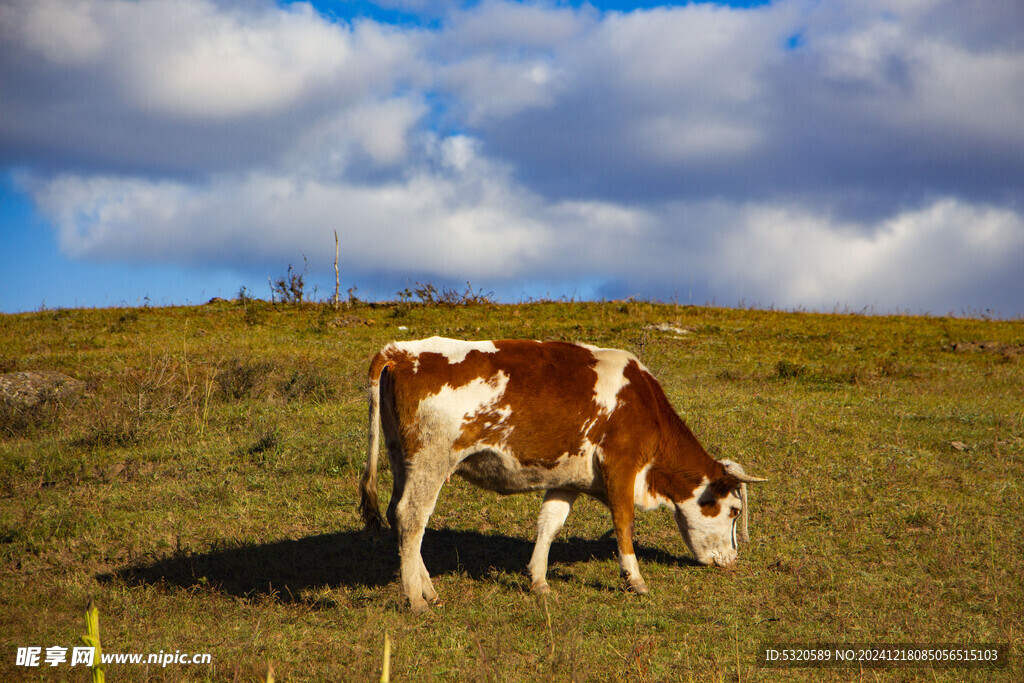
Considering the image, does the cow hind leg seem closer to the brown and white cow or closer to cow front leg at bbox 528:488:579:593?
the brown and white cow

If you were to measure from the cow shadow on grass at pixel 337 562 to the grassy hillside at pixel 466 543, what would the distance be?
1.4 inches

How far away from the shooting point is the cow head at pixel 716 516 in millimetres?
8289

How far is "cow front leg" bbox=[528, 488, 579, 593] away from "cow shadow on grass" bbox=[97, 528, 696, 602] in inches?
9.8

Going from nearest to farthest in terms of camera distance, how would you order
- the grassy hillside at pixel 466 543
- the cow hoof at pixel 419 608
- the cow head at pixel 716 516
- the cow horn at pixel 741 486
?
1. the grassy hillside at pixel 466 543
2. the cow hoof at pixel 419 608
3. the cow horn at pixel 741 486
4. the cow head at pixel 716 516

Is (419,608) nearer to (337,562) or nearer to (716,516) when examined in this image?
(337,562)

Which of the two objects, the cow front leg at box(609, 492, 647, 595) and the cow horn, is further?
the cow horn

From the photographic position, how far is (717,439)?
1277 centimetres

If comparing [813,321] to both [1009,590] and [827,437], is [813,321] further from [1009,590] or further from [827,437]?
[1009,590]

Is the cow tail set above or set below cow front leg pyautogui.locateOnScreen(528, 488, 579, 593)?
above

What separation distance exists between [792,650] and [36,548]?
817 cm

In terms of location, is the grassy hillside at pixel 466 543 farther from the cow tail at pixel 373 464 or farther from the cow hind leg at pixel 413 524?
the cow tail at pixel 373 464

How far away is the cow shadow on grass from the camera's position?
7.98 m

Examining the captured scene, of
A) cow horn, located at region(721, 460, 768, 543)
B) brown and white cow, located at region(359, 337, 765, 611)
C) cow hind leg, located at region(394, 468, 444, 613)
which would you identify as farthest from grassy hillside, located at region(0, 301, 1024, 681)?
brown and white cow, located at region(359, 337, 765, 611)

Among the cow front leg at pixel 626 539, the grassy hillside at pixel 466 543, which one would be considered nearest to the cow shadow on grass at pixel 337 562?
the grassy hillside at pixel 466 543
